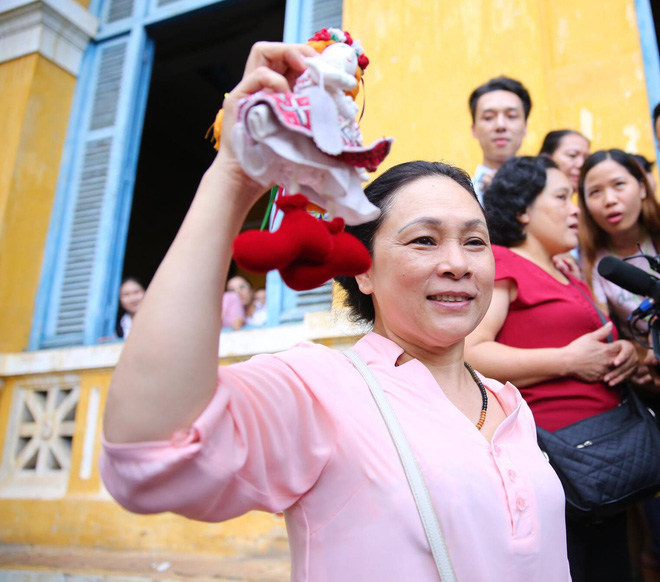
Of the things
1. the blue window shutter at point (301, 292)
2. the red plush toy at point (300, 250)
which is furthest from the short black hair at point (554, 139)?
the red plush toy at point (300, 250)

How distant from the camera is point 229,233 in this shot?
28.8 inches

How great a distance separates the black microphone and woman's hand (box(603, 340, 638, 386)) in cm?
16

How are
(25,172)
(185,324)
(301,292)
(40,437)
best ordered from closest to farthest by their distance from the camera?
(185,324) < (301,292) < (40,437) < (25,172)

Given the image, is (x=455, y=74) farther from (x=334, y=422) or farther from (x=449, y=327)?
(x=334, y=422)

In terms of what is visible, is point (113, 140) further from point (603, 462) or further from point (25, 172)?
point (603, 462)

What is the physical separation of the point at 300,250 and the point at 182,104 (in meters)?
6.71

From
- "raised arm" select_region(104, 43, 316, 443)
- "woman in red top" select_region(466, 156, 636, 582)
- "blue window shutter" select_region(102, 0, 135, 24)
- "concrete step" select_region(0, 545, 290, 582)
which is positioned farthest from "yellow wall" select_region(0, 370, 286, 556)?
"blue window shutter" select_region(102, 0, 135, 24)

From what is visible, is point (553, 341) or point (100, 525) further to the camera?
point (100, 525)

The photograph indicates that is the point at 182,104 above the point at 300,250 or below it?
above

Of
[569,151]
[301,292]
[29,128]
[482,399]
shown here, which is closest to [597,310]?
[482,399]

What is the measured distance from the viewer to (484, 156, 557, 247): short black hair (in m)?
1.82

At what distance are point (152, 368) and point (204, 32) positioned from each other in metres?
4.58

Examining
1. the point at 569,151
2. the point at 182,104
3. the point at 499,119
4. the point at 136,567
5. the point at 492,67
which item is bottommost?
the point at 136,567

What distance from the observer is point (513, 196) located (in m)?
1.83
